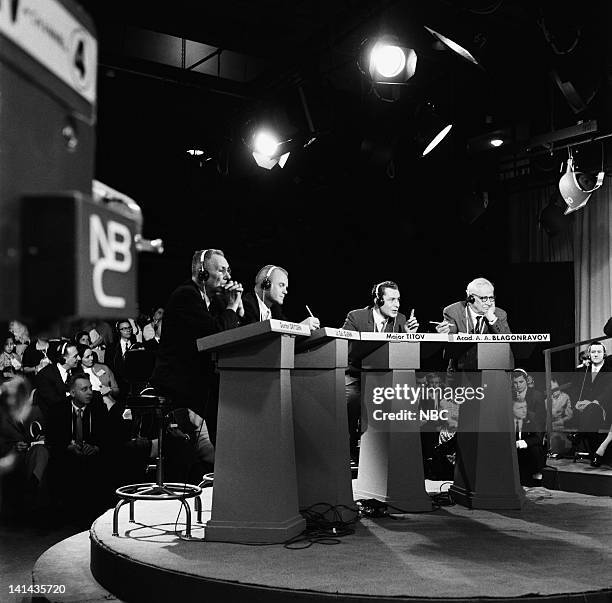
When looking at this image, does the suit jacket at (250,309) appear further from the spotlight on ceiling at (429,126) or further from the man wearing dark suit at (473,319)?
the spotlight on ceiling at (429,126)

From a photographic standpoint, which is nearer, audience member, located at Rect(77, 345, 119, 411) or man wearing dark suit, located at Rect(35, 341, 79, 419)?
man wearing dark suit, located at Rect(35, 341, 79, 419)

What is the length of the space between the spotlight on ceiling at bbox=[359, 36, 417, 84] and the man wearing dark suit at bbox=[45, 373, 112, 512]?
328 centimetres

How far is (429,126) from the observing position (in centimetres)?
662

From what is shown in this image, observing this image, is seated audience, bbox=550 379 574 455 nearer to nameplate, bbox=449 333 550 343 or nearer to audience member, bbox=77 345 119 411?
nameplate, bbox=449 333 550 343

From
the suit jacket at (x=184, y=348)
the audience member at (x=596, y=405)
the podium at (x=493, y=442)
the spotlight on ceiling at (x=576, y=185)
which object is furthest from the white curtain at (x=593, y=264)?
the suit jacket at (x=184, y=348)

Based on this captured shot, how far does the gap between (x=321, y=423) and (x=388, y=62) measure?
119 inches

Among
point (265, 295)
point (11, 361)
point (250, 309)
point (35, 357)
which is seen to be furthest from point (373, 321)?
point (35, 357)

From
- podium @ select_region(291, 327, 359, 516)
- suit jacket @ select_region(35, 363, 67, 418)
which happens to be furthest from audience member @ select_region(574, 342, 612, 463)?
suit jacket @ select_region(35, 363, 67, 418)

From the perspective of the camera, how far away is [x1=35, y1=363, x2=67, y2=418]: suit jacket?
18.9ft

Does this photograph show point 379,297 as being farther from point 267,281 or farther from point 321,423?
point 321,423

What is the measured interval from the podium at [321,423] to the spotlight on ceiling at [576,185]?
194 inches

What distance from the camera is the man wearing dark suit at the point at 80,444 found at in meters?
5.63

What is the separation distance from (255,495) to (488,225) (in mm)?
8582

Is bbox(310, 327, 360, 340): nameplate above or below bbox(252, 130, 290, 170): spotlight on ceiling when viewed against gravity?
below
